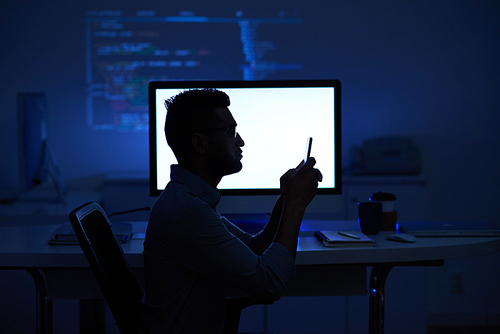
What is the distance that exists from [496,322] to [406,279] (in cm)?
99

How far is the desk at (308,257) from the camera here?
1342 millimetres

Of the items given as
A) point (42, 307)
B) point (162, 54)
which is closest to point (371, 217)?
point (42, 307)

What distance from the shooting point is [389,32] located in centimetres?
310

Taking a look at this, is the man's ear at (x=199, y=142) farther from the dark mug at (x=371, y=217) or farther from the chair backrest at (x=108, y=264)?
the dark mug at (x=371, y=217)

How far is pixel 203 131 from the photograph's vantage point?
3.65ft

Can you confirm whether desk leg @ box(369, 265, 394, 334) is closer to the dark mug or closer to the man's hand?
the dark mug

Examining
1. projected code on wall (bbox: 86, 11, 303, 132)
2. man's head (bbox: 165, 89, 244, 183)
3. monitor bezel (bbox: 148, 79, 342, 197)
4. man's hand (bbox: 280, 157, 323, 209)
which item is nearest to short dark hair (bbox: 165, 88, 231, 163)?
man's head (bbox: 165, 89, 244, 183)

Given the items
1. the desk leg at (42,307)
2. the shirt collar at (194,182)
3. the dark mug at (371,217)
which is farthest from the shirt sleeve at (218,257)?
the desk leg at (42,307)

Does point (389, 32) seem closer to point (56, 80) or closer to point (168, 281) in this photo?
point (56, 80)

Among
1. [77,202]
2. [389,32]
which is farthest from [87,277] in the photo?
[389,32]

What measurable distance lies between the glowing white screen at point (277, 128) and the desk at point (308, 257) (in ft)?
0.86

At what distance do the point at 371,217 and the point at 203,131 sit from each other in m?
0.73

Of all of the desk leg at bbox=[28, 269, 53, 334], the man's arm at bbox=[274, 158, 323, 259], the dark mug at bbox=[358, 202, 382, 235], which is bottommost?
the desk leg at bbox=[28, 269, 53, 334]

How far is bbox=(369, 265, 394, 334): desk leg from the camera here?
1597mm
